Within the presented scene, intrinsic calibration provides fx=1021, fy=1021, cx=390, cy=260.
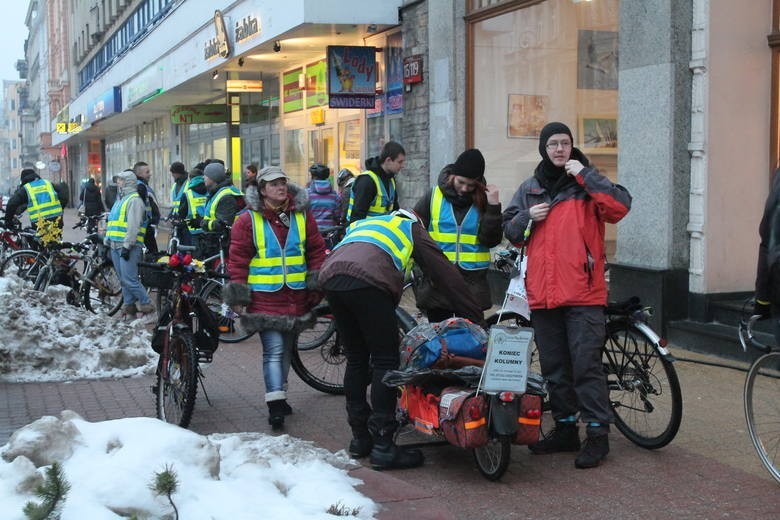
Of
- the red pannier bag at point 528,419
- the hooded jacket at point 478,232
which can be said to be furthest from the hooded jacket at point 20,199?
the red pannier bag at point 528,419

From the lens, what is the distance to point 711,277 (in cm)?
909

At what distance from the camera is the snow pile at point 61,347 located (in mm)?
8531

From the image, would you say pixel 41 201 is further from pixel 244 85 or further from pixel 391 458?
pixel 391 458

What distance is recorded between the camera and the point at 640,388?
19.8ft

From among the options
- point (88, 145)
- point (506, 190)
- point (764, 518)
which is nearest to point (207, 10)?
point (506, 190)

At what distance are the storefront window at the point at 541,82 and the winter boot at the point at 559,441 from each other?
4.26 meters

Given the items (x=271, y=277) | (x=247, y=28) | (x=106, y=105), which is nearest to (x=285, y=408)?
(x=271, y=277)

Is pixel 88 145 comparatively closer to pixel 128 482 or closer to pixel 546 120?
pixel 546 120

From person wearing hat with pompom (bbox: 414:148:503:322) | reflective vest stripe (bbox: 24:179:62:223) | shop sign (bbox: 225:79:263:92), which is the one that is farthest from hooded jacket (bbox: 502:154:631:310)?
shop sign (bbox: 225:79:263:92)

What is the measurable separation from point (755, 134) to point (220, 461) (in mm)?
6282

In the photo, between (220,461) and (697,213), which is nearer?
(220,461)

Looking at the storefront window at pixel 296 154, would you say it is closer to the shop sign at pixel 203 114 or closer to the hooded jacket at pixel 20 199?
the shop sign at pixel 203 114

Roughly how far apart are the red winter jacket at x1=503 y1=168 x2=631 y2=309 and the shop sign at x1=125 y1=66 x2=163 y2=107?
20.7 metres

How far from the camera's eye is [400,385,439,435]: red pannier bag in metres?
5.73
